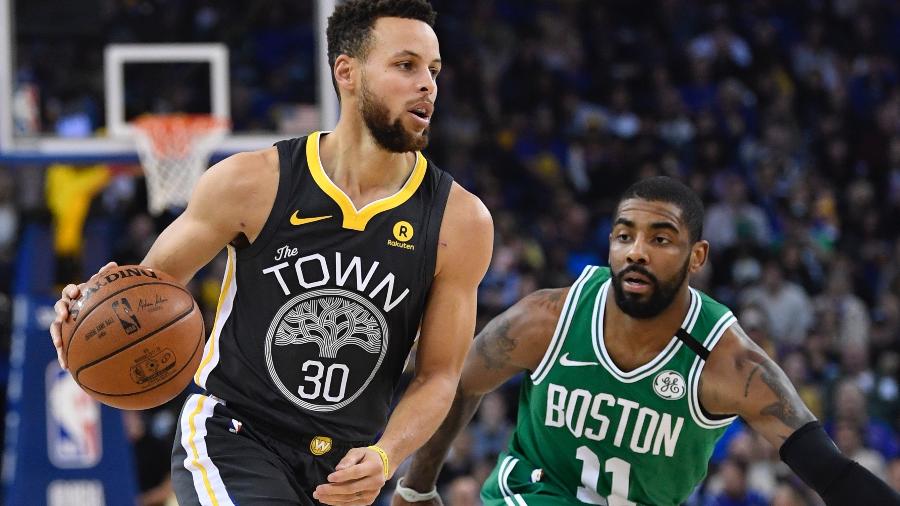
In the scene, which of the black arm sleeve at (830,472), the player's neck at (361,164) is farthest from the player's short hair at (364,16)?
the black arm sleeve at (830,472)

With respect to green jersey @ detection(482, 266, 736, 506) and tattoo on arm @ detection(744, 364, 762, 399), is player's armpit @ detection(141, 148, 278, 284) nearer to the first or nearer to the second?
green jersey @ detection(482, 266, 736, 506)

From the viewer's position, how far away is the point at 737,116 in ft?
50.6

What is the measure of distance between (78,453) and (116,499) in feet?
1.26

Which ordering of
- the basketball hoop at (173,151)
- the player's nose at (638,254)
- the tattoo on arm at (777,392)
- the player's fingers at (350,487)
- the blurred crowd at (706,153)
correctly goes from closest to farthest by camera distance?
the player's fingers at (350,487) → the tattoo on arm at (777,392) → the player's nose at (638,254) → the basketball hoop at (173,151) → the blurred crowd at (706,153)

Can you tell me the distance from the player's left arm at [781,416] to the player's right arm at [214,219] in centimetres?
168

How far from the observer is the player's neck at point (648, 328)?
480 centimetres

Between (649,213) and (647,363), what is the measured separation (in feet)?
1.75

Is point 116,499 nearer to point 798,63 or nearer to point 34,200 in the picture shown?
point 34,200

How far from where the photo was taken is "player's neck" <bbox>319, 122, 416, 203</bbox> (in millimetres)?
4234

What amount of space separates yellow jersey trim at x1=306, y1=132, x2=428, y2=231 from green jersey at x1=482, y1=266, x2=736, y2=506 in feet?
3.03

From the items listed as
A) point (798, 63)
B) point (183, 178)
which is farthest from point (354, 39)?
point (798, 63)

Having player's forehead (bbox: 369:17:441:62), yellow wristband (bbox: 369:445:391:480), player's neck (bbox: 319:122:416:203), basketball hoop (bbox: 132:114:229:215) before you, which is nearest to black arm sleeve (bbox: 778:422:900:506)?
yellow wristband (bbox: 369:445:391:480)

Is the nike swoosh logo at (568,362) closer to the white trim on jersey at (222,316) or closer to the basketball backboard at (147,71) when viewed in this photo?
the white trim on jersey at (222,316)

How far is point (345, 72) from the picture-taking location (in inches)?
169
